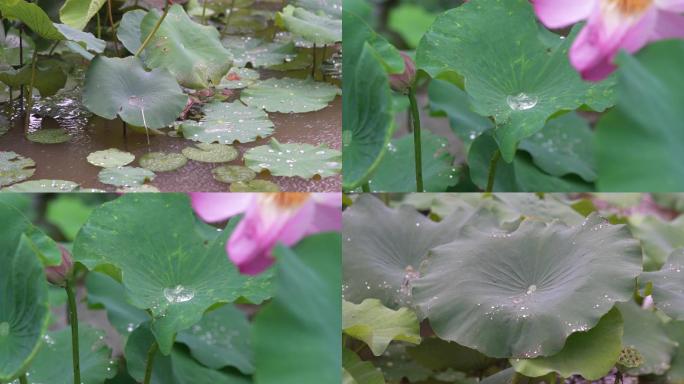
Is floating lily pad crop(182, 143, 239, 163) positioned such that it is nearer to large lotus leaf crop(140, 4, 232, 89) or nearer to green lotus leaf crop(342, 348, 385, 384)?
large lotus leaf crop(140, 4, 232, 89)

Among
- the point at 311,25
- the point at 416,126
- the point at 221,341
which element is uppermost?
the point at 416,126

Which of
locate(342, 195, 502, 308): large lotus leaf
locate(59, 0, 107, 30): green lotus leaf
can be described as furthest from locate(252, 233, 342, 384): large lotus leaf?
locate(59, 0, 107, 30): green lotus leaf

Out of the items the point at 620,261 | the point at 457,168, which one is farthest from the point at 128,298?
the point at 457,168

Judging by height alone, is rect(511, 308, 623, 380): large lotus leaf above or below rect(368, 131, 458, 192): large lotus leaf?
above

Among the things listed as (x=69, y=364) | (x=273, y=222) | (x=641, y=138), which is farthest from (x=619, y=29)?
(x=69, y=364)

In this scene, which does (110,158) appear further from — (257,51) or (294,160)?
(257,51)

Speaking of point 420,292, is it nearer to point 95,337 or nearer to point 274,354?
point 274,354
